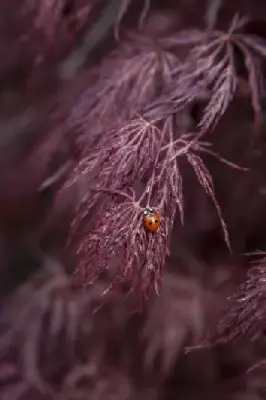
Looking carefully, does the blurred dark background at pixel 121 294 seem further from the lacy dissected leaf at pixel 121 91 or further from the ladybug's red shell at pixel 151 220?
the ladybug's red shell at pixel 151 220

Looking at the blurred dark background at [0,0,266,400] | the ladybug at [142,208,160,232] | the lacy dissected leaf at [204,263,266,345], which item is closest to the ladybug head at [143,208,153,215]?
the ladybug at [142,208,160,232]

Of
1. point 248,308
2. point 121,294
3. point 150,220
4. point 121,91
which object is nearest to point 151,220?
point 150,220

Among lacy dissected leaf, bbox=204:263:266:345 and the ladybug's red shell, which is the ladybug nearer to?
the ladybug's red shell

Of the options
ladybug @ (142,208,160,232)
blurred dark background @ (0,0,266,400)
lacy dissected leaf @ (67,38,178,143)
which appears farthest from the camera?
blurred dark background @ (0,0,266,400)

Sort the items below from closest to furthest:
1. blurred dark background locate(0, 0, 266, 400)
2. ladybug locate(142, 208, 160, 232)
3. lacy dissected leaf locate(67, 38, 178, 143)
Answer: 1. ladybug locate(142, 208, 160, 232)
2. lacy dissected leaf locate(67, 38, 178, 143)
3. blurred dark background locate(0, 0, 266, 400)

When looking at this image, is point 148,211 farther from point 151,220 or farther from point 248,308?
point 248,308

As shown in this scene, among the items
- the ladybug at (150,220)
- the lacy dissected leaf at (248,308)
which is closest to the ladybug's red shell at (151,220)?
the ladybug at (150,220)
